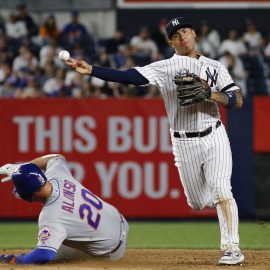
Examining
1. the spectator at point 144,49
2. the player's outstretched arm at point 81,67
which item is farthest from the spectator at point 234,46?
the player's outstretched arm at point 81,67

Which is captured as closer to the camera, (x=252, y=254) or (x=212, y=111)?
(x=212, y=111)

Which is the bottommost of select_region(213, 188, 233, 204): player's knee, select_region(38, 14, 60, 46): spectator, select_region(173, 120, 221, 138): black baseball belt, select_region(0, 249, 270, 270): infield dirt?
select_region(0, 249, 270, 270): infield dirt

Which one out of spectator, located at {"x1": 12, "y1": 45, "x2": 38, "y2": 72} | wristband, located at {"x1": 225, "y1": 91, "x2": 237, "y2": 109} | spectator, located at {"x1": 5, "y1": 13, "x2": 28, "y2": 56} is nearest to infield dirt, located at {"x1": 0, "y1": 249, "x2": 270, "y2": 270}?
wristband, located at {"x1": 225, "y1": 91, "x2": 237, "y2": 109}

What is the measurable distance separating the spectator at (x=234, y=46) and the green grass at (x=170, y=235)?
184 inches

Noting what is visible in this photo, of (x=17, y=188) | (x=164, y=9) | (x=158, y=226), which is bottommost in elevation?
(x=158, y=226)

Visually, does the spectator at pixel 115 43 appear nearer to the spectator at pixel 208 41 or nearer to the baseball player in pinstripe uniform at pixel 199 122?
the spectator at pixel 208 41

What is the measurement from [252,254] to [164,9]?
1061cm

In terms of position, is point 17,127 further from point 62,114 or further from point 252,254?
point 252,254

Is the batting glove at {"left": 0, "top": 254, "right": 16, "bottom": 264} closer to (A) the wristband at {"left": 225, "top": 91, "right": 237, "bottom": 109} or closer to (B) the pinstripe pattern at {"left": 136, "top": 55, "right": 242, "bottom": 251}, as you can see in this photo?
(B) the pinstripe pattern at {"left": 136, "top": 55, "right": 242, "bottom": 251}

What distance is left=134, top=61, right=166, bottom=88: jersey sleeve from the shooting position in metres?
7.79

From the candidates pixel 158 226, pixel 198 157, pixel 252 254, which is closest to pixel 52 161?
pixel 198 157

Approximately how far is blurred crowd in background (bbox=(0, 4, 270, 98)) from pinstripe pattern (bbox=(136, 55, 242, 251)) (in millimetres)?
6813

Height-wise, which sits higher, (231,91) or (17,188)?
(231,91)

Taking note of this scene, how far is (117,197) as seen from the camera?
13016 mm
